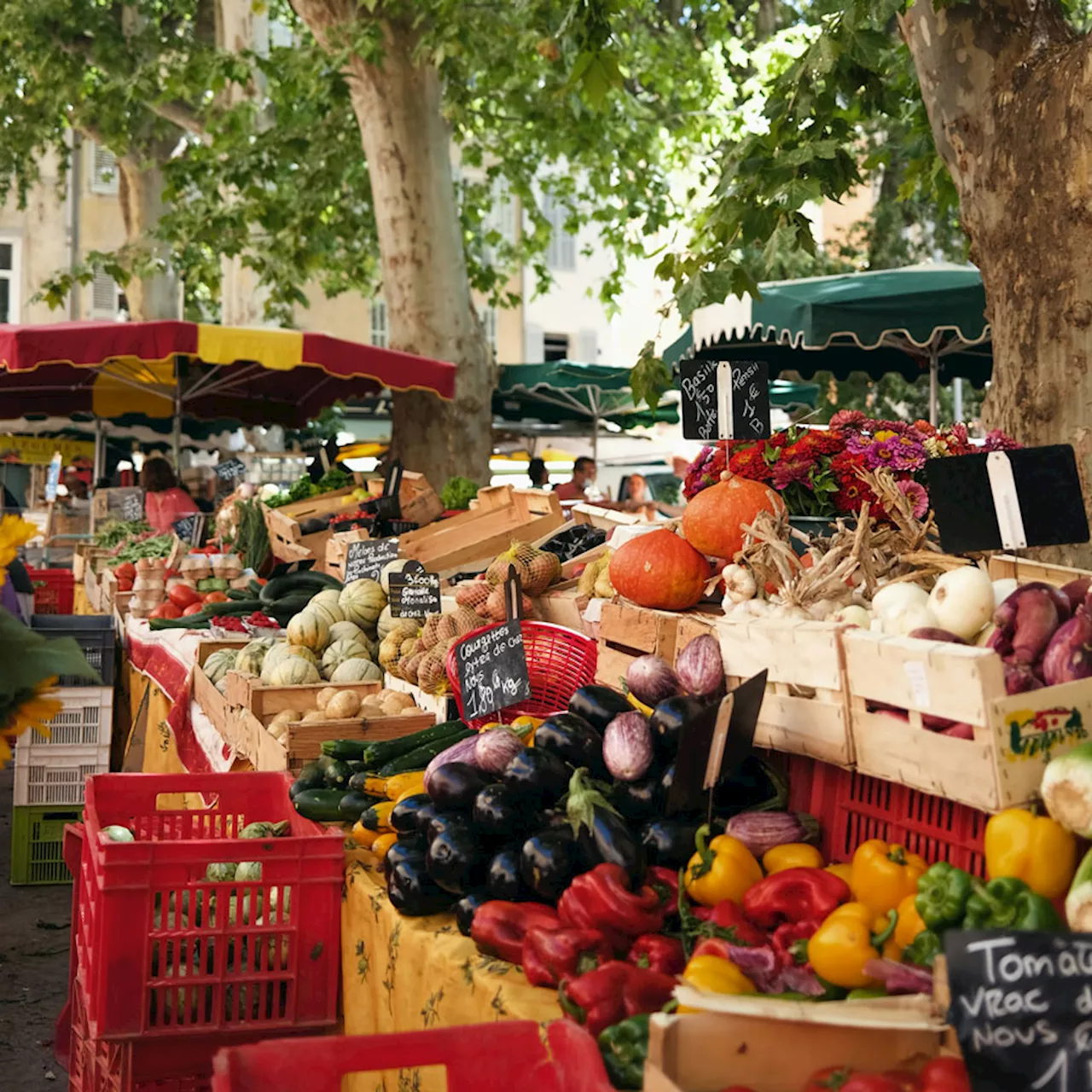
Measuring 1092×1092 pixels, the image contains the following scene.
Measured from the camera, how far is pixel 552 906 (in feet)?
8.75

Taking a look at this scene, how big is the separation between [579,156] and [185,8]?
9.06 meters

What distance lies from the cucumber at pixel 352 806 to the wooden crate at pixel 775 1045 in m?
1.72

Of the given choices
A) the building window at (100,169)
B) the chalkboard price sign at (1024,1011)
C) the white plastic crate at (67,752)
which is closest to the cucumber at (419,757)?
the chalkboard price sign at (1024,1011)

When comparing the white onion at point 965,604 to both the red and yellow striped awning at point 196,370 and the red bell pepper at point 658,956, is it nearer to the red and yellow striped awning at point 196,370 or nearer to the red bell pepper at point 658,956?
the red bell pepper at point 658,956

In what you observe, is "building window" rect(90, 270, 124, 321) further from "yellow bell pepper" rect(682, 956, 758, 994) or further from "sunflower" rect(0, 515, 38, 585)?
"yellow bell pepper" rect(682, 956, 758, 994)

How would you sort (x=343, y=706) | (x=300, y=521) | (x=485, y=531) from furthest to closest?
(x=300, y=521) < (x=485, y=531) < (x=343, y=706)

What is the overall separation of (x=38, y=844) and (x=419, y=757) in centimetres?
302

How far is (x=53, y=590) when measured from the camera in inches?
424

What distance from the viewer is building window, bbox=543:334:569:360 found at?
3253 centimetres

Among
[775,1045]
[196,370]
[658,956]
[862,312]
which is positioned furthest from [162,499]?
[775,1045]

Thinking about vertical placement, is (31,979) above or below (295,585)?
below

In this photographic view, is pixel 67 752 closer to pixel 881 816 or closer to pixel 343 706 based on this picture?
pixel 343 706

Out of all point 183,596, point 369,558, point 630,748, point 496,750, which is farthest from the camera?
point 183,596

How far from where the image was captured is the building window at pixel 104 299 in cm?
2862
